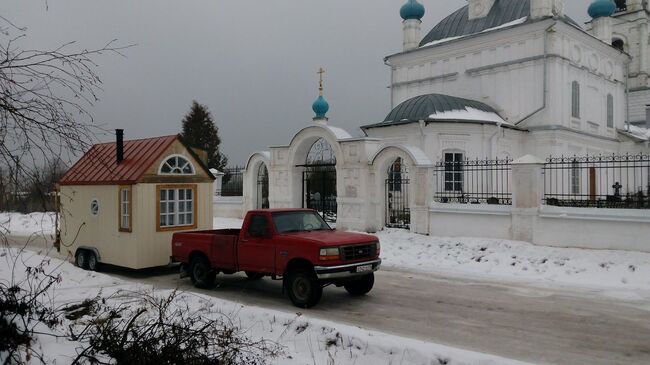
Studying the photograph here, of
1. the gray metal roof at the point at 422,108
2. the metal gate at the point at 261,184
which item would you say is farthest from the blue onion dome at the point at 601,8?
the metal gate at the point at 261,184

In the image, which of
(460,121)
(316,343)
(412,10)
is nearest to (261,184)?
(460,121)

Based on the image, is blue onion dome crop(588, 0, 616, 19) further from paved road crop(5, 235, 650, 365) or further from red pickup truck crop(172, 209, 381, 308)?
red pickup truck crop(172, 209, 381, 308)

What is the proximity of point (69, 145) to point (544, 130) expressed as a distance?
79.1ft

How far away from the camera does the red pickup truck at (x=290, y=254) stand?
8273 millimetres

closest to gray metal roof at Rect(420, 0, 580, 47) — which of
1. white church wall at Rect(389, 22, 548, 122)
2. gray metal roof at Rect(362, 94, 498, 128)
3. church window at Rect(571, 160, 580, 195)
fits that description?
white church wall at Rect(389, 22, 548, 122)

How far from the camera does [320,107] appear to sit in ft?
91.5

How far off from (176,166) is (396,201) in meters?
9.16

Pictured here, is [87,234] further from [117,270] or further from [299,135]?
[299,135]

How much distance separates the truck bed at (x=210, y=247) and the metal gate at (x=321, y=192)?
8.97 metres

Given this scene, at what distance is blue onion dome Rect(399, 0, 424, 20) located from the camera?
3058 centimetres

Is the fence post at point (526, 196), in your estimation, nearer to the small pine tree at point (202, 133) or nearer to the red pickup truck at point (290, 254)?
the red pickup truck at point (290, 254)

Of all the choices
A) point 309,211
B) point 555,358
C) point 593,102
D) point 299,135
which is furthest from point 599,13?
point 555,358

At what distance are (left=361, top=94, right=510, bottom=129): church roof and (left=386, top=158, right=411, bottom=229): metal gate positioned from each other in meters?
4.30

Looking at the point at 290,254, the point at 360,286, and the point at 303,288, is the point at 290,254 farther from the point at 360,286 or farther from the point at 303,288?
the point at 360,286
